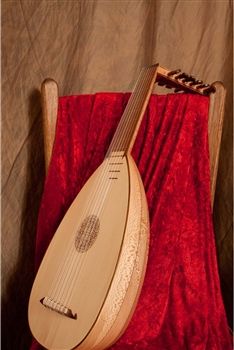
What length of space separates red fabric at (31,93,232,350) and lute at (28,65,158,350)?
0.10m

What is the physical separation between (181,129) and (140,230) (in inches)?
11.8

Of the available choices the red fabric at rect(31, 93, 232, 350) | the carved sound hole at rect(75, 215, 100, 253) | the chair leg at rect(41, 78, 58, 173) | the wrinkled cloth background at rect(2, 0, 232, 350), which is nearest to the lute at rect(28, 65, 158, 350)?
the carved sound hole at rect(75, 215, 100, 253)

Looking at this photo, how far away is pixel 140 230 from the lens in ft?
2.43

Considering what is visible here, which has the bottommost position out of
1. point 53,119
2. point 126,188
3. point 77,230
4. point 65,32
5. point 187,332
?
point 187,332

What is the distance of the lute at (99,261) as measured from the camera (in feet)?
2.25

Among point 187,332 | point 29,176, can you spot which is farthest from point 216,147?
point 29,176

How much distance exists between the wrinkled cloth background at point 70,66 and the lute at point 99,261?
0.32 metres

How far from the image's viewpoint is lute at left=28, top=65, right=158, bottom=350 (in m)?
0.69

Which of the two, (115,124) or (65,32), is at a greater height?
(65,32)

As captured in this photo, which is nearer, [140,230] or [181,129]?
[140,230]

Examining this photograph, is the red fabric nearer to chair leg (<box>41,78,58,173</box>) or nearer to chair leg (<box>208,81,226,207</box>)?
chair leg (<box>208,81,226,207</box>)

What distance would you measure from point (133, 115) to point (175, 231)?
283mm

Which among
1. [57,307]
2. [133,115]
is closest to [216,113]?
[133,115]

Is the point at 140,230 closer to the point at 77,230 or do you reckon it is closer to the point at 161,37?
the point at 77,230
